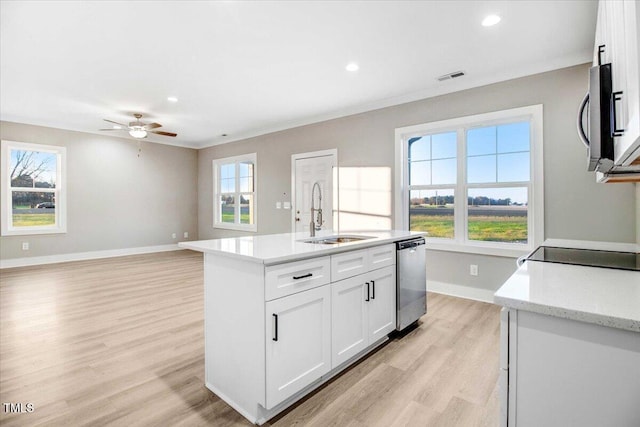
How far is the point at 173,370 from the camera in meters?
2.25

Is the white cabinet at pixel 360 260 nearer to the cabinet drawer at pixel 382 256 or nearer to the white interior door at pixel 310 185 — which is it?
the cabinet drawer at pixel 382 256

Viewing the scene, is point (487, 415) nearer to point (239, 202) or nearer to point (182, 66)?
point (182, 66)

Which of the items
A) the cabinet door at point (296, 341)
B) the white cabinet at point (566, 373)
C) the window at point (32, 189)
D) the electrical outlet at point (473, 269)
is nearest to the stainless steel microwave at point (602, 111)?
the white cabinet at point (566, 373)

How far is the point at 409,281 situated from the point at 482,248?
1477 millimetres

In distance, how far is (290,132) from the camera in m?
5.96

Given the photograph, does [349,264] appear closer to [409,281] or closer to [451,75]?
[409,281]

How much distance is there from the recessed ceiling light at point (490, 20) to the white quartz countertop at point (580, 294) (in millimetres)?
2236

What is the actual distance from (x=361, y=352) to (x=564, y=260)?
1462 millimetres

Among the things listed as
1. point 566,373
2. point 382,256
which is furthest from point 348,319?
point 566,373

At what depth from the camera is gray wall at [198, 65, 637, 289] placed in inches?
121

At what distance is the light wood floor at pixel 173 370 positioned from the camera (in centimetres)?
177

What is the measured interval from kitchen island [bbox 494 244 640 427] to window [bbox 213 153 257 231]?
20.0 feet

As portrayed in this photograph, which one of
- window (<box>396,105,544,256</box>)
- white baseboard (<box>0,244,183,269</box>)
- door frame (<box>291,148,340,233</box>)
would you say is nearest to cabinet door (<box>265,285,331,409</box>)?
window (<box>396,105,544,256</box>)

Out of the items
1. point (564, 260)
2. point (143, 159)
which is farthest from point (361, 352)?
point (143, 159)
